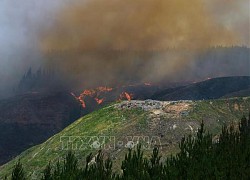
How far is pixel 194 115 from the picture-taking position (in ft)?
632

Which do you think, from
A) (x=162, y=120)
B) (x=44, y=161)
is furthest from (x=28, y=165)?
(x=162, y=120)

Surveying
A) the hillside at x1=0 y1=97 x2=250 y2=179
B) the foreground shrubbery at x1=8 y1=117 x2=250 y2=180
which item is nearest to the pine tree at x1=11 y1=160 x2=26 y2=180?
the foreground shrubbery at x1=8 y1=117 x2=250 y2=180

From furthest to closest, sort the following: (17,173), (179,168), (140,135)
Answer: (140,135)
(179,168)
(17,173)

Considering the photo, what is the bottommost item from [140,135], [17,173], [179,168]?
[17,173]

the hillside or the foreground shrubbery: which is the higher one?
the hillside

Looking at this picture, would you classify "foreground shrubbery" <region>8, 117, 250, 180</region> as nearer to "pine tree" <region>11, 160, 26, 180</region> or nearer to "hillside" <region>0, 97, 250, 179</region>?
"pine tree" <region>11, 160, 26, 180</region>

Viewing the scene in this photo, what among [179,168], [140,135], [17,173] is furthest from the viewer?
[140,135]

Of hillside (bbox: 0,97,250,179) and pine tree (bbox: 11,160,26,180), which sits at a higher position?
hillside (bbox: 0,97,250,179)

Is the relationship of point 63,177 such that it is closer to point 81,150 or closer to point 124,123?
point 81,150

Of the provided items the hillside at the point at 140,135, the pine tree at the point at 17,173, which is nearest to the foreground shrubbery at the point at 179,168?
the pine tree at the point at 17,173

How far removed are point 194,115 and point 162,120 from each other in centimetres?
1779

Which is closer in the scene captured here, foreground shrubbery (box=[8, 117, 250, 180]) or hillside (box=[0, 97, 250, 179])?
foreground shrubbery (box=[8, 117, 250, 180])

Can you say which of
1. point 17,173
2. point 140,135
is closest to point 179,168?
point 17,173

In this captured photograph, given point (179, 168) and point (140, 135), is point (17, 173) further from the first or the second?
point (140, 135)
